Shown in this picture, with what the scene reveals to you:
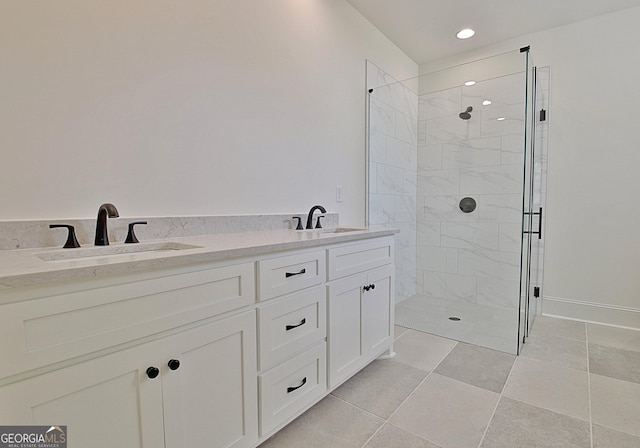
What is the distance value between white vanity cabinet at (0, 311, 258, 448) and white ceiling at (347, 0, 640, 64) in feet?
8.72

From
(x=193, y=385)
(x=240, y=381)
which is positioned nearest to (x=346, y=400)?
(x=240, y=381)

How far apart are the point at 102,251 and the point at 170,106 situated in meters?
0.74

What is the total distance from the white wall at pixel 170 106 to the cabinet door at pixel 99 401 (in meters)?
0.70

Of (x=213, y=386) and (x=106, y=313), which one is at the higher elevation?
(x=106, y=313)

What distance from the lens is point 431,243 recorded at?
3.46 metres

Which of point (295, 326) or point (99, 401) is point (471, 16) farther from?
point (99, 401)

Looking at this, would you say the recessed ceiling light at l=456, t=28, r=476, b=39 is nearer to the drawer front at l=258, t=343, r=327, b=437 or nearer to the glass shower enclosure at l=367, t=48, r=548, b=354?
the glass shower enclosure at l=367, t=48, r=548, b=354

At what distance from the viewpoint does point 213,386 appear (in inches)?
43.8

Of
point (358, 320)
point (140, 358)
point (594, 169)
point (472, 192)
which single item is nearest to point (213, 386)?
point (140, 358)

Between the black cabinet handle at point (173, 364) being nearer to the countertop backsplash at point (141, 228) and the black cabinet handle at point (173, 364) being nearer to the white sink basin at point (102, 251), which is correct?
the white sink basin at point (102, 251)

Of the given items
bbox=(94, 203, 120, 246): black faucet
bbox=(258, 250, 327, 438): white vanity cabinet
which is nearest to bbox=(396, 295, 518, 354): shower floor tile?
Result: bbox=(258, 250, 327, 438): white vanity cabinet

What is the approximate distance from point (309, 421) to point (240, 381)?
1.81ft

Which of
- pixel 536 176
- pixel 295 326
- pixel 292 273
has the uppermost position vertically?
pixel 536 176

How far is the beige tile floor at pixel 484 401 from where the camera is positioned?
55.8 inches
